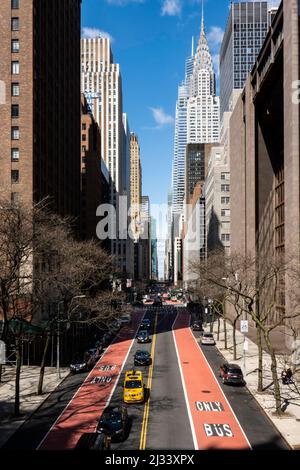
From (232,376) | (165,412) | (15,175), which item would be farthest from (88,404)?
(15,175)

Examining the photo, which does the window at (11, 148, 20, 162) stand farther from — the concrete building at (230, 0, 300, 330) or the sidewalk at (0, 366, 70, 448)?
the concrete building at (230, 0, 300, 330)

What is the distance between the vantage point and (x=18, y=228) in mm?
26016

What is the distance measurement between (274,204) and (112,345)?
27964 mm

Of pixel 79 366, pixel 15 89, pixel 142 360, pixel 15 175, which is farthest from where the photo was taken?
pixel 15 89

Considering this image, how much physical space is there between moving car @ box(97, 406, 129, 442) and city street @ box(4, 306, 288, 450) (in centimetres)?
37

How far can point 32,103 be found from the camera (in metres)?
55.9

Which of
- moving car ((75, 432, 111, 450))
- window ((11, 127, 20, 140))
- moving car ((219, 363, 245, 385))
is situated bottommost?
moving car ((219, 363, 245, 385))

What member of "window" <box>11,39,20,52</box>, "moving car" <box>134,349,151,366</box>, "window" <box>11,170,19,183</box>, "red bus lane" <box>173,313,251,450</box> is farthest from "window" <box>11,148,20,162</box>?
"red bus lane" <box>173,313,251,450</box>

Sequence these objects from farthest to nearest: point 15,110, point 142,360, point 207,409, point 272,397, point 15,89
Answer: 1. point 15,89
2. point 15,110
3. point 142,360
4. point 272,397
5. point 207,409

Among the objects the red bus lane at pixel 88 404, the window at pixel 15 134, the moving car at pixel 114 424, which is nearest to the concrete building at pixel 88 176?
the window at pixel 15 134

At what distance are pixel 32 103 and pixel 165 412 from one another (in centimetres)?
3956

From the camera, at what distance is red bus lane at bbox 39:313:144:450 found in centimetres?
2416

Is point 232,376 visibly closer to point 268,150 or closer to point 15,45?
point 268,150
